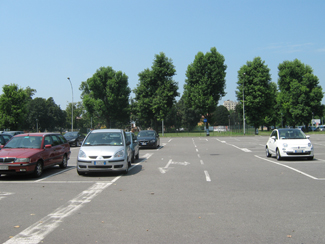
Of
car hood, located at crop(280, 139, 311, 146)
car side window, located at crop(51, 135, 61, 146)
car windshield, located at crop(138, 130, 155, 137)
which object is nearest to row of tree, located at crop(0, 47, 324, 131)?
car windshield, located at crop(138, 130, 155, 137)

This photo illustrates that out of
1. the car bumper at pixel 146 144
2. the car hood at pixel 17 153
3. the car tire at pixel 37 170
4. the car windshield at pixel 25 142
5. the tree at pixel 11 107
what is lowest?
the car tire at pixel 37 170

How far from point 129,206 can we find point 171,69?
211 ft

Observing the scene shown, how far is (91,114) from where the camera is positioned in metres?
74.6

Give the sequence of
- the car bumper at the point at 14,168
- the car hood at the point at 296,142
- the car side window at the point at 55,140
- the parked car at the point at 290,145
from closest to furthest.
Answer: the car bumper at the point at 14,168
the car side window at the point at 55,140
the parked car at the point at 290,145
the car hood at the point at 296,142

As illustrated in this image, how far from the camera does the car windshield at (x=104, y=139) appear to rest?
12.4m

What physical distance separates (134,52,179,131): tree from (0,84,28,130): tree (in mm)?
23147

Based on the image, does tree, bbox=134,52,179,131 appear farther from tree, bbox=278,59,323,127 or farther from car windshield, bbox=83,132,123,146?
car windshield, bbox=83,132,123,146

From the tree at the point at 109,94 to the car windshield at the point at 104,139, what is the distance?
57723mm

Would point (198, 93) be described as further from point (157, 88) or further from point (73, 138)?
point (73, 138)

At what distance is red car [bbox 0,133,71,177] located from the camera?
10734 millimetres

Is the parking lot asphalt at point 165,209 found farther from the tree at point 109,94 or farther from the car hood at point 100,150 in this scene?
the tree at point 109,94

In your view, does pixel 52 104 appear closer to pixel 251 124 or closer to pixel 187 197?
pixel 251 124

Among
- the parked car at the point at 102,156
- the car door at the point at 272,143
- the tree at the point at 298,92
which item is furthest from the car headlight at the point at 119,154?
the tree at the point at 298,92

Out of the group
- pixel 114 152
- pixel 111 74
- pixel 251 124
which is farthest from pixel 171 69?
pixel 114 152
